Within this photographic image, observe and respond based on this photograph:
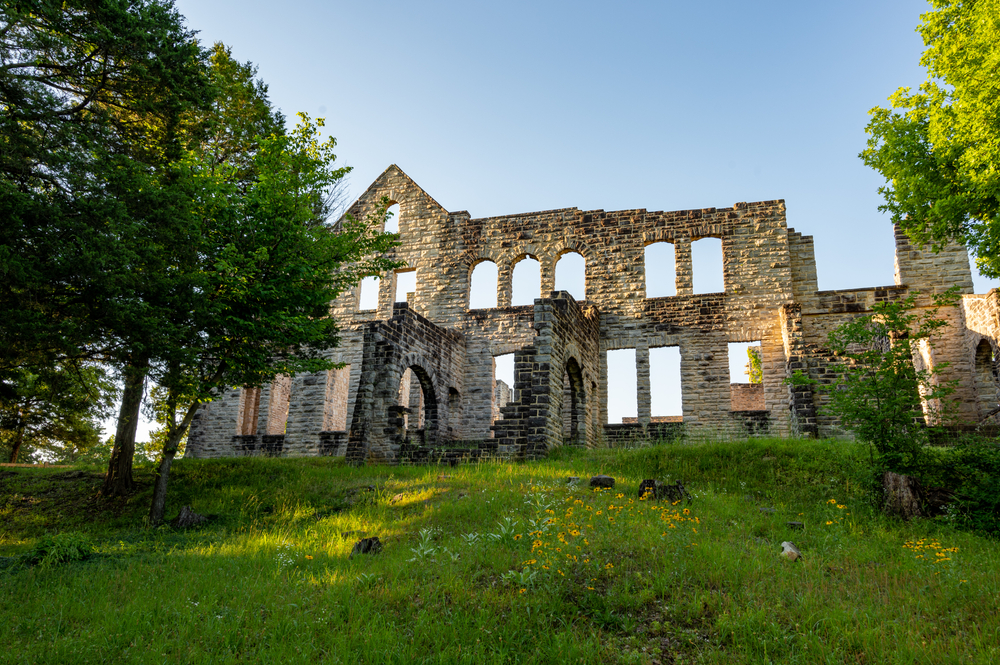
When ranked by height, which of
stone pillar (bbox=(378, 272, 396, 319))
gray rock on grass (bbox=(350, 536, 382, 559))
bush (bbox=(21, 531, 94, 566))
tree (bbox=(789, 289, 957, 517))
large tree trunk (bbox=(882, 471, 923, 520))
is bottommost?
bush (bbox=(21, 531, 94, 566))

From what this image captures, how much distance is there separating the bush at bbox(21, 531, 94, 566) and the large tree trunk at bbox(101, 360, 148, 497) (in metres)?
4.12

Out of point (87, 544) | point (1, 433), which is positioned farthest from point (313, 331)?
point (1, 433)

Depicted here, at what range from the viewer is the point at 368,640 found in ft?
15.9

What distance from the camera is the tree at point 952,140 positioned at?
381 inches

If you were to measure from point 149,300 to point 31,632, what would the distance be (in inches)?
208

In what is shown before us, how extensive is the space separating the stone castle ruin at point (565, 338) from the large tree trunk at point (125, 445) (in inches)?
176

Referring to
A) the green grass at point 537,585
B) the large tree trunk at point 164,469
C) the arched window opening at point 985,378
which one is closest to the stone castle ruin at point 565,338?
the arched window opening at point 985,378

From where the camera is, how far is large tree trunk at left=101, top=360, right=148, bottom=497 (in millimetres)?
11648

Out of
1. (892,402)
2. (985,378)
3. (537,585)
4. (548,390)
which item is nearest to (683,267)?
(548,390)

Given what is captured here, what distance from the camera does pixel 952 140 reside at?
10344 mm

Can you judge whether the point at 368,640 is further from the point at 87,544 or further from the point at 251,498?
the point at 251,498

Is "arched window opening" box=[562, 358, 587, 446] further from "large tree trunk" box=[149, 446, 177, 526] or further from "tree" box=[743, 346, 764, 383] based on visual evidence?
"tree" box=[743, 346, 764, 383]

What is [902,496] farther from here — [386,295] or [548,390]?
[386,295]

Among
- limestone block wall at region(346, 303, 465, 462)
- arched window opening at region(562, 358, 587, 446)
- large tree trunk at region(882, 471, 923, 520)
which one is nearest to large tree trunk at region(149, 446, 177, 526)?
limestone block wall at region(346, 303, 465, 462)
